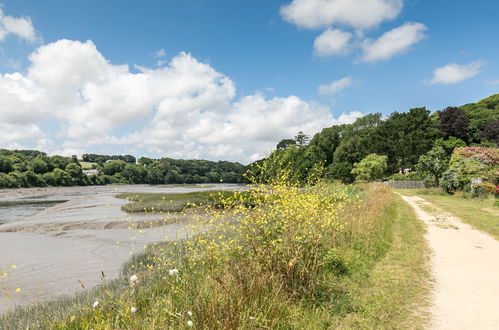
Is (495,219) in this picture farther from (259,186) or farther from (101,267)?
(101,267)

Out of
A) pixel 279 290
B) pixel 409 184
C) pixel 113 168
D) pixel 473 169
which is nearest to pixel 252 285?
pixel 279 290

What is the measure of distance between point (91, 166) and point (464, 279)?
5489 inches

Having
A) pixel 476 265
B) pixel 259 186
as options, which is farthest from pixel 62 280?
pixel 476 265

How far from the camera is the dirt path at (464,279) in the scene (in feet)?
14.0

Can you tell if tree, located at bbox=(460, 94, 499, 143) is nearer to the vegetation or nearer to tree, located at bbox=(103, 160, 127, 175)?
the vegetation

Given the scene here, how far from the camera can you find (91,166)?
123062 millimetres

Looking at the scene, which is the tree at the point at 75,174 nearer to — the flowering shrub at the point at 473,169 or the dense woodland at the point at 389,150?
the dense woodland at the point at 389,150

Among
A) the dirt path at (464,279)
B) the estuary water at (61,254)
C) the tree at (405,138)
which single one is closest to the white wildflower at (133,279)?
the estuary water at (61,254)

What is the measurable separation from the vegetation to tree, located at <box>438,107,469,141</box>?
43019 millimetres

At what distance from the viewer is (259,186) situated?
7.32 meters

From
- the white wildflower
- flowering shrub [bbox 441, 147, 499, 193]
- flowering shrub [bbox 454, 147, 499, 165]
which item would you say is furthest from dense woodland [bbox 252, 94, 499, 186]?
the white wildflower

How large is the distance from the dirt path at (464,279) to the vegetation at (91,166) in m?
40.4

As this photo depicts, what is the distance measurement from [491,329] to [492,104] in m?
85.7

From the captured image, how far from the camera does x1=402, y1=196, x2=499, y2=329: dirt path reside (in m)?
4.28
